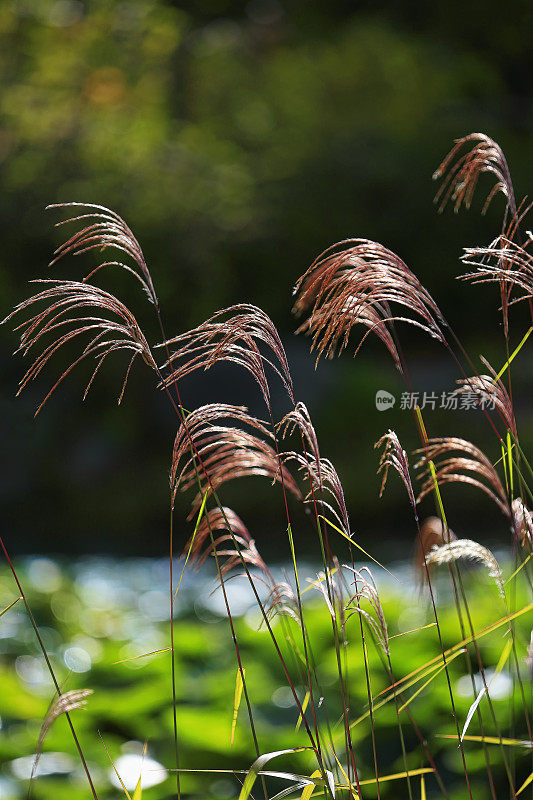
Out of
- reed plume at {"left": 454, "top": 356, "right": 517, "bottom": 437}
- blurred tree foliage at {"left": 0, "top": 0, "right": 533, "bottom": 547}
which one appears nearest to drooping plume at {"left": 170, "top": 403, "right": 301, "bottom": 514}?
reed plume at {"left": 454, "top": 356, "right": 517, "bottom": 437}

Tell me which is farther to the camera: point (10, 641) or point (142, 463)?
point (142, 463)

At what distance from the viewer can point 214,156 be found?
30.6 ft

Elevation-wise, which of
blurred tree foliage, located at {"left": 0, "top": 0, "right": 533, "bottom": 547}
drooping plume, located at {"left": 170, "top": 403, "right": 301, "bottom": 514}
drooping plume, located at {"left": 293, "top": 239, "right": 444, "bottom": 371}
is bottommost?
blurred tree foliage, located at {"left": 0, "top": 0, "right": 533, "bottom": 547}

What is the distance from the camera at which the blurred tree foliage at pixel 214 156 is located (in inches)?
332

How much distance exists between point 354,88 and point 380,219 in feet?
6.96

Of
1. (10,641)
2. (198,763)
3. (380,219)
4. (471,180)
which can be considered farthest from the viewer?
(380,219)

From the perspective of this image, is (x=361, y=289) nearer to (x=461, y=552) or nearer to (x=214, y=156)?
(x=461, y=552)

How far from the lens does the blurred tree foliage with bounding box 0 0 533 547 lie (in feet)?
27.7

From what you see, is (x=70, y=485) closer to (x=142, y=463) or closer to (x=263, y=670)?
(x=142, y=463)

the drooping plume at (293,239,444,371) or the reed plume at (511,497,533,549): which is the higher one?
the drooping plume at (293,239,444,371)

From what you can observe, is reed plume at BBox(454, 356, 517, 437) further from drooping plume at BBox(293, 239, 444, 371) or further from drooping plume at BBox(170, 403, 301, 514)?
drooping plume at BBox(170, 403, 301, 514)

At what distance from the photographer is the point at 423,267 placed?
8844 mm

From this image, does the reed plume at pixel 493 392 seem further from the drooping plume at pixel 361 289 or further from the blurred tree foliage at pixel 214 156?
the blurred tree foliage at pixel 214 156

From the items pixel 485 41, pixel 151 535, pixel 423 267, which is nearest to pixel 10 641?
pixel 151 535
